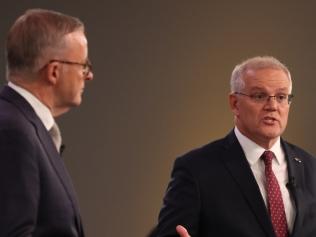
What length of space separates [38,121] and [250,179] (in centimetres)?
123

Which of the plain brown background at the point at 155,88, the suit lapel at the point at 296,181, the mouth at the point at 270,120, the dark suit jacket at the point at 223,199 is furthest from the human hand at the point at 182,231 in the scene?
the plain brown background at the point at 155,88

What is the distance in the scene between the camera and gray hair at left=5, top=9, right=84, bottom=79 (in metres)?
2.02

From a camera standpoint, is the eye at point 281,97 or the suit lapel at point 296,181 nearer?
the suit lapel at point 296,181

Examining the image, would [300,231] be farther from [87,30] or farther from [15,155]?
[87,30]

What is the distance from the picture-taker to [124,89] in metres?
4.68

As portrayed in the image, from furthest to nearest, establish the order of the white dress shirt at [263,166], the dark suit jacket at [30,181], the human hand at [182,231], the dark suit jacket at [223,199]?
the white dress shirt at [263,166] < the dark suit jacket at [223,199] < the human hand at [182,231] < the dark suit jacket at [30,181]

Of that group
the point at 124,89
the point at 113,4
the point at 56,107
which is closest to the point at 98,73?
the point at 124,89

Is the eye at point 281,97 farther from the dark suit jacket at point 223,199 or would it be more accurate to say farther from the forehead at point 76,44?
the forehead at point 76,44

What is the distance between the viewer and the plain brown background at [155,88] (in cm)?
462

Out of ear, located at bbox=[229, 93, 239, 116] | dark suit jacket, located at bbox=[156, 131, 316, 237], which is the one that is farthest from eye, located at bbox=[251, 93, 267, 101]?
dark suit jacket, located at bbox=[156, 131, 316, 237]

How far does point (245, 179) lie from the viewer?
2934mm

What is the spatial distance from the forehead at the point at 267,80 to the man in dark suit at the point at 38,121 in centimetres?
115

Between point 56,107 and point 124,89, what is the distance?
2.60 meters

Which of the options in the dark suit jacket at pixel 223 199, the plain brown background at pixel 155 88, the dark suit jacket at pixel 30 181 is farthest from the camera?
the plain brown background at pixel 155 88
